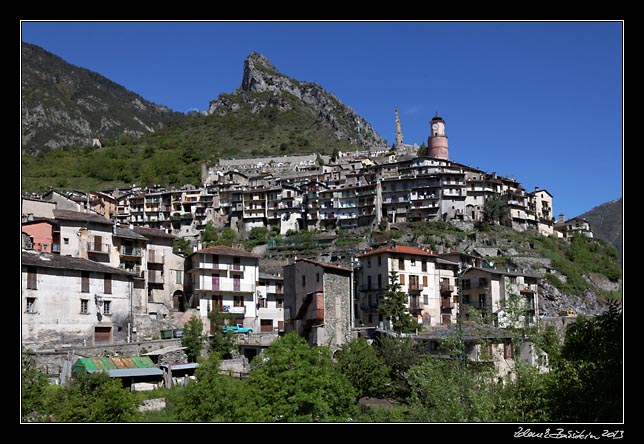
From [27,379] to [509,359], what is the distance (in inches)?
739

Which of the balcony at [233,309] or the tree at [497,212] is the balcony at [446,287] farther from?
the tree at [497,212]

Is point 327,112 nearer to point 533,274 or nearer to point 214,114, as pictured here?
point 214,114

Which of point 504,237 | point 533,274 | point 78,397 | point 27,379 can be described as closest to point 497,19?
point 78,397

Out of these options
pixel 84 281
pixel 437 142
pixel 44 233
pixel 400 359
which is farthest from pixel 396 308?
pixel 437 142

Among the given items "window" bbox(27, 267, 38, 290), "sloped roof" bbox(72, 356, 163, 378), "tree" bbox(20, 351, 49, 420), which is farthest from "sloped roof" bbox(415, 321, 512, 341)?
"window" bbox(27, 267, 38, 290)

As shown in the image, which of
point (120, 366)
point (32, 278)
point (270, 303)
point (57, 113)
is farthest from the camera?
point (57, 113)

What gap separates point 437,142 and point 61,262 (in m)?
71.9

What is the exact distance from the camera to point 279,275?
60.8 m

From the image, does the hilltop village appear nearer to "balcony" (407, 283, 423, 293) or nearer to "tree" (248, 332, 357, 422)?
"balcony" (407, 283, 423, 293)

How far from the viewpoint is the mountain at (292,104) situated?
158875 mm

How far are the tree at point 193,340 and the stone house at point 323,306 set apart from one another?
5327mm

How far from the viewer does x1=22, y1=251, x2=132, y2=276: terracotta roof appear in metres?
36.9

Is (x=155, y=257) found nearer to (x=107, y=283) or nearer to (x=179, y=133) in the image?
(x=107, y=283)

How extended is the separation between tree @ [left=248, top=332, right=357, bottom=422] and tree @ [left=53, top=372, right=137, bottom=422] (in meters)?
4.39
